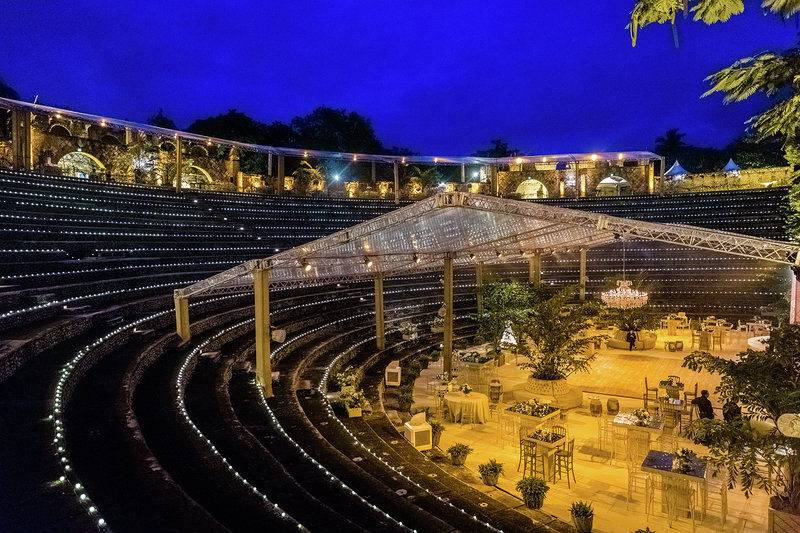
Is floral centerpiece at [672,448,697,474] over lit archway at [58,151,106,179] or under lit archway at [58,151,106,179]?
under

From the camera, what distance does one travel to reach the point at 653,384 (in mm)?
12500

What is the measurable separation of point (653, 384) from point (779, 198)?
732 inches

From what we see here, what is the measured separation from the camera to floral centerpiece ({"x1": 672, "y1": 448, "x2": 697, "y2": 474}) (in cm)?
638

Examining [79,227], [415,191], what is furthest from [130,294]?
[415,191]

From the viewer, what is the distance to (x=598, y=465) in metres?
8.02

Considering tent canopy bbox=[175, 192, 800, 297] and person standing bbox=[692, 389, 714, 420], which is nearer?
tent canopy bbox=[175, 192, 800, 297]

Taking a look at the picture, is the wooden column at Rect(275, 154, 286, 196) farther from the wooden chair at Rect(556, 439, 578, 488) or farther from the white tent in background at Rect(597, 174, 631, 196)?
the wooden chair at Rect(556, 439, 578, 488)

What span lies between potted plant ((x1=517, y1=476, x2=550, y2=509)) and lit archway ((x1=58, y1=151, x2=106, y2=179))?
21.1m

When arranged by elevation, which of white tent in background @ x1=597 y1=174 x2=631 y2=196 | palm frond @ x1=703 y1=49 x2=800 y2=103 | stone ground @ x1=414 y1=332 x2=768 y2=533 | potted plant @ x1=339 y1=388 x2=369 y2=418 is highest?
white tent in background @ x1=597 y1=174 x2=631 y2=196

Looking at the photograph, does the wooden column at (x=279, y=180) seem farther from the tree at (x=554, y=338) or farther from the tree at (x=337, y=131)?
the tree at (x=554, y=338)

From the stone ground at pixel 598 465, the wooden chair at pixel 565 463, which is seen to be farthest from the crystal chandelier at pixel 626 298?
the wooden chair at pixel 565 463

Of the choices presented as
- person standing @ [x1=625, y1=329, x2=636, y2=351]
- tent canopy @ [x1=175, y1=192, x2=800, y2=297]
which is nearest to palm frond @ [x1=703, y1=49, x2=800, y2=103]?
tent canopy @ [x1=175, y1=192, x2=800, y2=297]

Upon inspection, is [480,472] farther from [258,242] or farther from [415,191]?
[415,191]

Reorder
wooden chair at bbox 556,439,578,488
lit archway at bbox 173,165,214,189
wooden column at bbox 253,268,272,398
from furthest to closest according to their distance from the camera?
lit archway at bbox 173,165,214,189 < wooden column at bbox 253,268,272,398 < wooden chair at bbox 556,439,578,488
